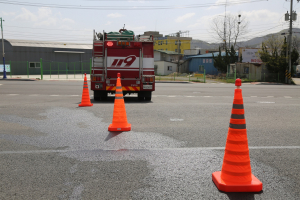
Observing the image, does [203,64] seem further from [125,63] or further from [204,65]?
[125,63]

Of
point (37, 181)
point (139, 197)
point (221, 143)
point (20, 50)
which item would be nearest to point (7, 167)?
point (37, 181)

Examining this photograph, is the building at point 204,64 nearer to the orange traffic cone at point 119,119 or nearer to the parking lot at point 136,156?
the parking lot at point 136,156

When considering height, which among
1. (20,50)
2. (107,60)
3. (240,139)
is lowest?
(240,139)

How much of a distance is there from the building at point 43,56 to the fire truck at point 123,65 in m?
39.5

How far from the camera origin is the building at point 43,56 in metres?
54.1

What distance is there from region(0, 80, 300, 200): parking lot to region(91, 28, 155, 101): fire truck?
15.3 ft

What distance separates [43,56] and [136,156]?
57096mm

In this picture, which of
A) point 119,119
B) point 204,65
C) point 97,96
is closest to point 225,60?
point 204,65

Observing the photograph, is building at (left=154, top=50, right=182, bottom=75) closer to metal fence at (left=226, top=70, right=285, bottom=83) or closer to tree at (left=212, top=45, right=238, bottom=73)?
tree at (left=212, top=45, right=238, bottom=73)

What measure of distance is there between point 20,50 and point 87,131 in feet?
178

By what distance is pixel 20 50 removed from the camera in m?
55.6

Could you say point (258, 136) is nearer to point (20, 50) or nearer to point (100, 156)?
point (100, 156)

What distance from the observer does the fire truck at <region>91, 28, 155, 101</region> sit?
13.4m

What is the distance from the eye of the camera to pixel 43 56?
57844 millimetres
